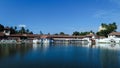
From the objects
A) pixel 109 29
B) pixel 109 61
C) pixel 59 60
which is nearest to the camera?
pixel 109 61

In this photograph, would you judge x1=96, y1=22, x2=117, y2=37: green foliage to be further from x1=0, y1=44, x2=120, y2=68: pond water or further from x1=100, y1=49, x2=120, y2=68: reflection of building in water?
x1=100, y1=49, x2=120, y2=68: reflection of building in water

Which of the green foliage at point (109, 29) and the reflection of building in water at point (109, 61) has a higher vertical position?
the green foliage at point (109, 29)

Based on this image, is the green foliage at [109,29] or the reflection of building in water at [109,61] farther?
the green foliage at [109,29]

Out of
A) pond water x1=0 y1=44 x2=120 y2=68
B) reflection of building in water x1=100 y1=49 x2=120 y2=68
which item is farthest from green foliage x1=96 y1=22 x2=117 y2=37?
reflection of building in water x1=100 y1=49 x2=120 y2=68

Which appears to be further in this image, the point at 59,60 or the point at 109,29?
the point at 109,29

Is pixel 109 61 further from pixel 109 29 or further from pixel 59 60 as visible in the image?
pixel 109 29

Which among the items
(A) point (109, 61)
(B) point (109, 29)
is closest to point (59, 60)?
(A) point (109, 61)

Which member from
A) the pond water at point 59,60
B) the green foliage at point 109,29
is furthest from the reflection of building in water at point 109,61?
the green foliage at point 109,29

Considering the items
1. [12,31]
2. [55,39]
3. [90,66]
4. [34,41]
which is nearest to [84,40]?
[55,39]

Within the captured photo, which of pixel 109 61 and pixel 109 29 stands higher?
pixel 109 29

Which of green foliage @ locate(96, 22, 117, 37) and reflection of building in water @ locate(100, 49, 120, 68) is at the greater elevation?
green foliage @ locate(96, 22, 117, 37)

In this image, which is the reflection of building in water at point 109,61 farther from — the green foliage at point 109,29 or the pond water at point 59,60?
the green foliage at point 109,29

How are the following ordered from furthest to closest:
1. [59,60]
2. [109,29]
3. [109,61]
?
1. [109,29]
2. [59,60]
3. [109,61]

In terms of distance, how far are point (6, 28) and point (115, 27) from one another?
49.3 m
